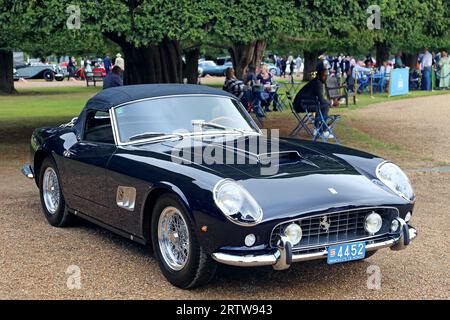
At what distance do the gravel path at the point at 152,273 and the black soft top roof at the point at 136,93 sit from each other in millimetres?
1334

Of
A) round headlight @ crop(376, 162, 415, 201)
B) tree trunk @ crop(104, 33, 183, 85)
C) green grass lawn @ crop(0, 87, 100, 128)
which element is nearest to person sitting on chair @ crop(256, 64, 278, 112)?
tree trunk @ crop(104, 33, 183, 85)

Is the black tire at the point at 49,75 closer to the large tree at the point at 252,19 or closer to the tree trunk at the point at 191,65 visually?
the tree trunk at the point at 191,65

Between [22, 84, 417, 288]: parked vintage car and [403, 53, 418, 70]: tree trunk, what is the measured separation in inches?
1551

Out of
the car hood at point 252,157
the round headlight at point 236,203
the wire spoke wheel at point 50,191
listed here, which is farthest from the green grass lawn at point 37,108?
the round headlight at point 236,203

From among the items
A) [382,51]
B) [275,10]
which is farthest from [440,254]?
[382,51]

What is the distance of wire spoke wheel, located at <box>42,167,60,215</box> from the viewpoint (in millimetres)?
7869

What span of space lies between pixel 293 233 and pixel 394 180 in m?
1.32

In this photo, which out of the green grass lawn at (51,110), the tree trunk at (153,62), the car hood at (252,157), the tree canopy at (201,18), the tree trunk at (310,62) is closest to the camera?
the car hood at (252,157)

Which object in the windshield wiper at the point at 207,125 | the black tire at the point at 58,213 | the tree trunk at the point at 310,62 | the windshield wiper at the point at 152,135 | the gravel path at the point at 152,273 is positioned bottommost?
the gravel path at the point at 152,273

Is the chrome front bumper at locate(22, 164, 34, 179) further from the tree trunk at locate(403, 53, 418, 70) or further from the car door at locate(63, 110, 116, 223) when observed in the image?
the tree trunk at locate(403, 53, 418, 70)

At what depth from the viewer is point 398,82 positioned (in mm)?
30906

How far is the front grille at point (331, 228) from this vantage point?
530 cm

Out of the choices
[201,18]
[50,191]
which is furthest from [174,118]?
[201,18]

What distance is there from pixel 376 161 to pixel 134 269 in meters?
2.29
